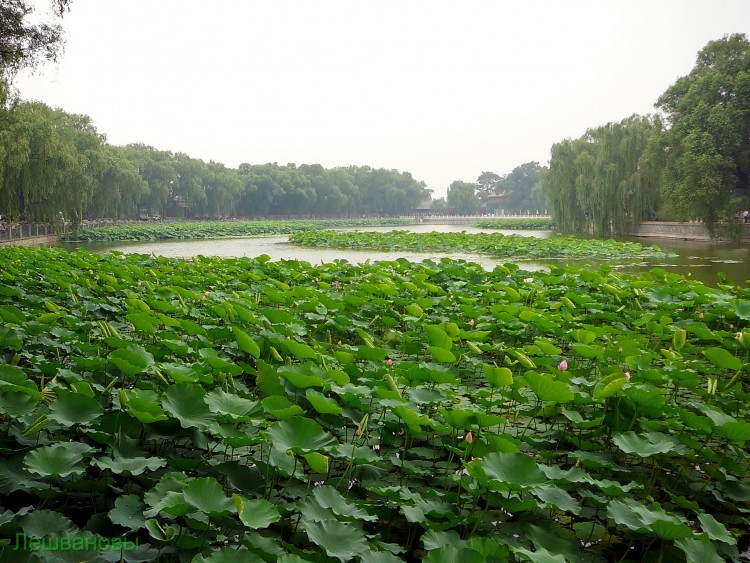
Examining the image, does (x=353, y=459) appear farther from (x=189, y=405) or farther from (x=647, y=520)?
(x=647, y=520)

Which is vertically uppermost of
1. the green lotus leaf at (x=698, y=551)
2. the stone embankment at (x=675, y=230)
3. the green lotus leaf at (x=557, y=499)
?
the green lotus leaf at (x=557, y=499)

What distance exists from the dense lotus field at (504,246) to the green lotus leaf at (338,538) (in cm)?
1168

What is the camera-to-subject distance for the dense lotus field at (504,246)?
12664mm

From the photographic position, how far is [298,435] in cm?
163

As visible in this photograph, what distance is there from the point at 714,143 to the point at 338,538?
55.0ft

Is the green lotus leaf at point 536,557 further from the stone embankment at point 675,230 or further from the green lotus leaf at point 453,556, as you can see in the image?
the stone embankment at point 675,230

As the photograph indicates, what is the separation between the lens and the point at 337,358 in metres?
2.63

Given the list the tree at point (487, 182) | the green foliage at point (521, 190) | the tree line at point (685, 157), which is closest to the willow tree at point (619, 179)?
the tree line at point (685, 157)

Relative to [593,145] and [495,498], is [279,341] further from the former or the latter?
[593,145]

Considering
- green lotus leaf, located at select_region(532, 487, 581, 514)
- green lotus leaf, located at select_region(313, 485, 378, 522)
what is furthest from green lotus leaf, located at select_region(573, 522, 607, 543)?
green lotus leaf, located at select_region(313, 485, 378, 522)

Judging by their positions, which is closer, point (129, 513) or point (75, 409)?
point (129, 513)

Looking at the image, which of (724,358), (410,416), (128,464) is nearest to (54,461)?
(128,464)

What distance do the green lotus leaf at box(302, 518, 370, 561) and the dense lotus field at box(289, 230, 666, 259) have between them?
1168 cm

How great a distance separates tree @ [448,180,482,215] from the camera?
67.9 meters
